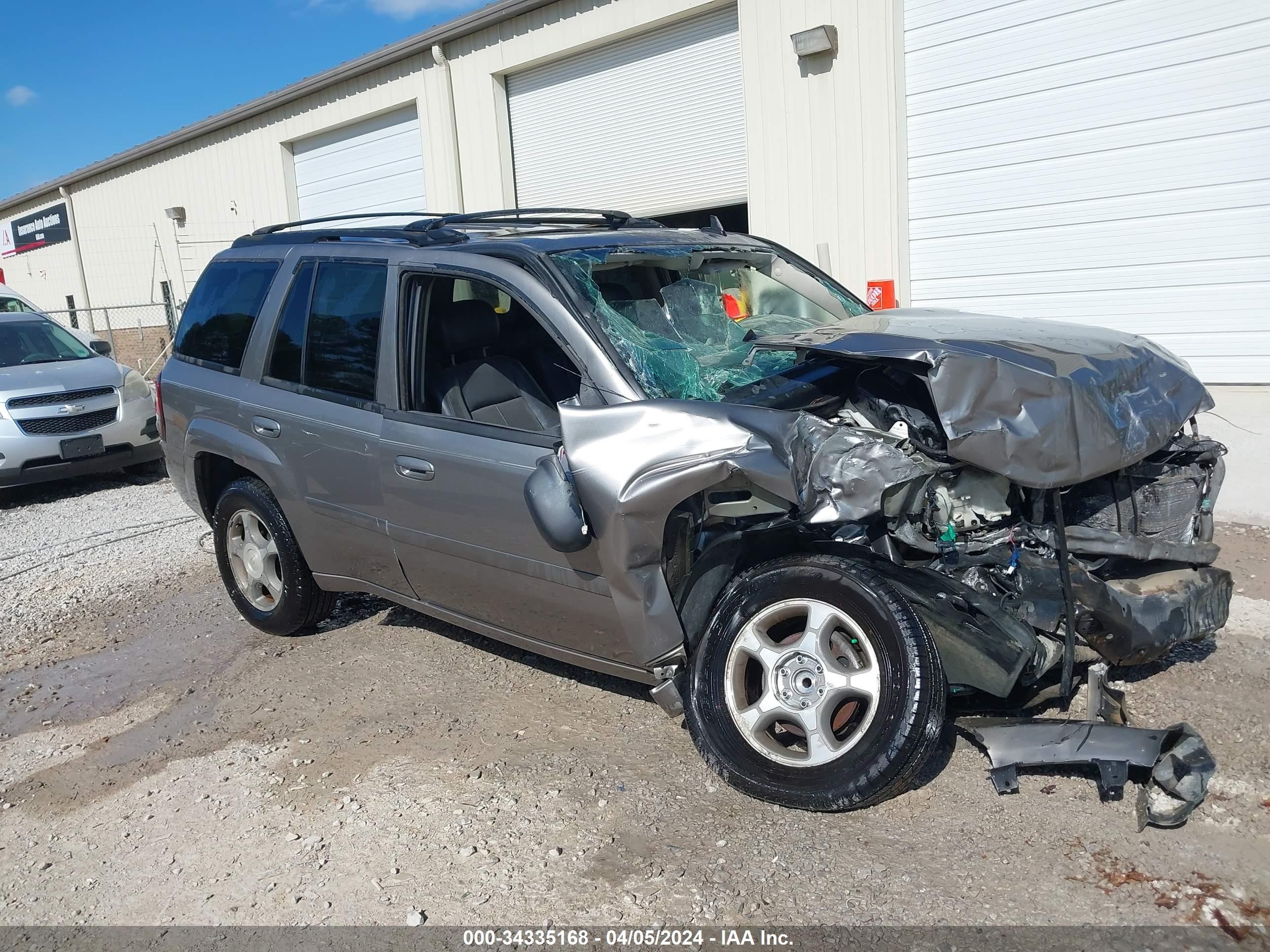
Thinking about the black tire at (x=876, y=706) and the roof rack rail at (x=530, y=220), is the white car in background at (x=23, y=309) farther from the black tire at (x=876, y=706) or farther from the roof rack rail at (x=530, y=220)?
the black tire at (x=876, y=706)

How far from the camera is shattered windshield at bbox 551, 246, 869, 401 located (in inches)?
141

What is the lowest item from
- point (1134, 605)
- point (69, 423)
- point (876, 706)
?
point (876, 706)

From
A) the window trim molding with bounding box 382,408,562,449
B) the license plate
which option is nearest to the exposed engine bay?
the window trim molding with bounding box 382,408,562,449

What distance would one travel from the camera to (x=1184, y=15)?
6.98m

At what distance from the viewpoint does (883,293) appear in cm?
855

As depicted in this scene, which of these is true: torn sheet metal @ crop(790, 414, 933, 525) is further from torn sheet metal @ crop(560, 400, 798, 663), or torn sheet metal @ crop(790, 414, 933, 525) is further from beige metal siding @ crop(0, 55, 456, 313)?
beige metal siding @ crop(0, 55, 456, 313)

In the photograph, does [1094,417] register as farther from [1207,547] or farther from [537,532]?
[537,532]

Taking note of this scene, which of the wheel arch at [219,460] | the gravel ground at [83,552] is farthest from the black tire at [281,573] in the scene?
the gravel ground at [83,552]

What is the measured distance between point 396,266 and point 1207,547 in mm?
3250

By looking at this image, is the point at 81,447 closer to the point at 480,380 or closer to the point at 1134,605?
the point at 480,380

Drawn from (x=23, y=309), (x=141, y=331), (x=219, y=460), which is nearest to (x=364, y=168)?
(x=23, y=309)

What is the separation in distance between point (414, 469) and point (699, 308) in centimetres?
136

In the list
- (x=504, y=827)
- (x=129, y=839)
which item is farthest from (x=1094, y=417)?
(x=129, y=839)

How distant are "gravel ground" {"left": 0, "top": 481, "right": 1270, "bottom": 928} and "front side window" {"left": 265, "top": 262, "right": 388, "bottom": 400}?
1.36 metres
